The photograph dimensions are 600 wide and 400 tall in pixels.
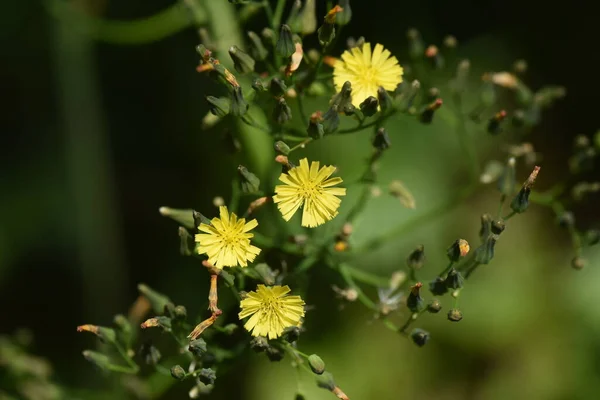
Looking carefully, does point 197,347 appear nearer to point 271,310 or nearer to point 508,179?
point 271,310

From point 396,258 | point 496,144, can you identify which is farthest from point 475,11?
point 396,258

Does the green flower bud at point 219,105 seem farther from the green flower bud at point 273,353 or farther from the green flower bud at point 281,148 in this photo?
the green flower bud at point 273,353

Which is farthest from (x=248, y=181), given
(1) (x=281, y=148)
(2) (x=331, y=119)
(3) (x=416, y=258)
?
(3) (x=416, y=258)

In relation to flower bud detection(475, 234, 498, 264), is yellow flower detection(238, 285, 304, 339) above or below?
below

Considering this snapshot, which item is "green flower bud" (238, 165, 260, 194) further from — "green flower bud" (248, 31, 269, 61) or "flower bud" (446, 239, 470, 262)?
"flower bud" (446, 239, 470, 262)

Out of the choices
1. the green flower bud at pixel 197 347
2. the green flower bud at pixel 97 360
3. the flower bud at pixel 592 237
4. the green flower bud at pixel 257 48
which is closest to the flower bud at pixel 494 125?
the flower bud at pixel 592 237

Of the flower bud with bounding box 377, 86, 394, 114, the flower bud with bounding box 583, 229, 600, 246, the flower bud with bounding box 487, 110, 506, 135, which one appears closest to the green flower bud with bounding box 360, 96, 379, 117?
the flower bud with bounding box 377, 86, 394, 114
